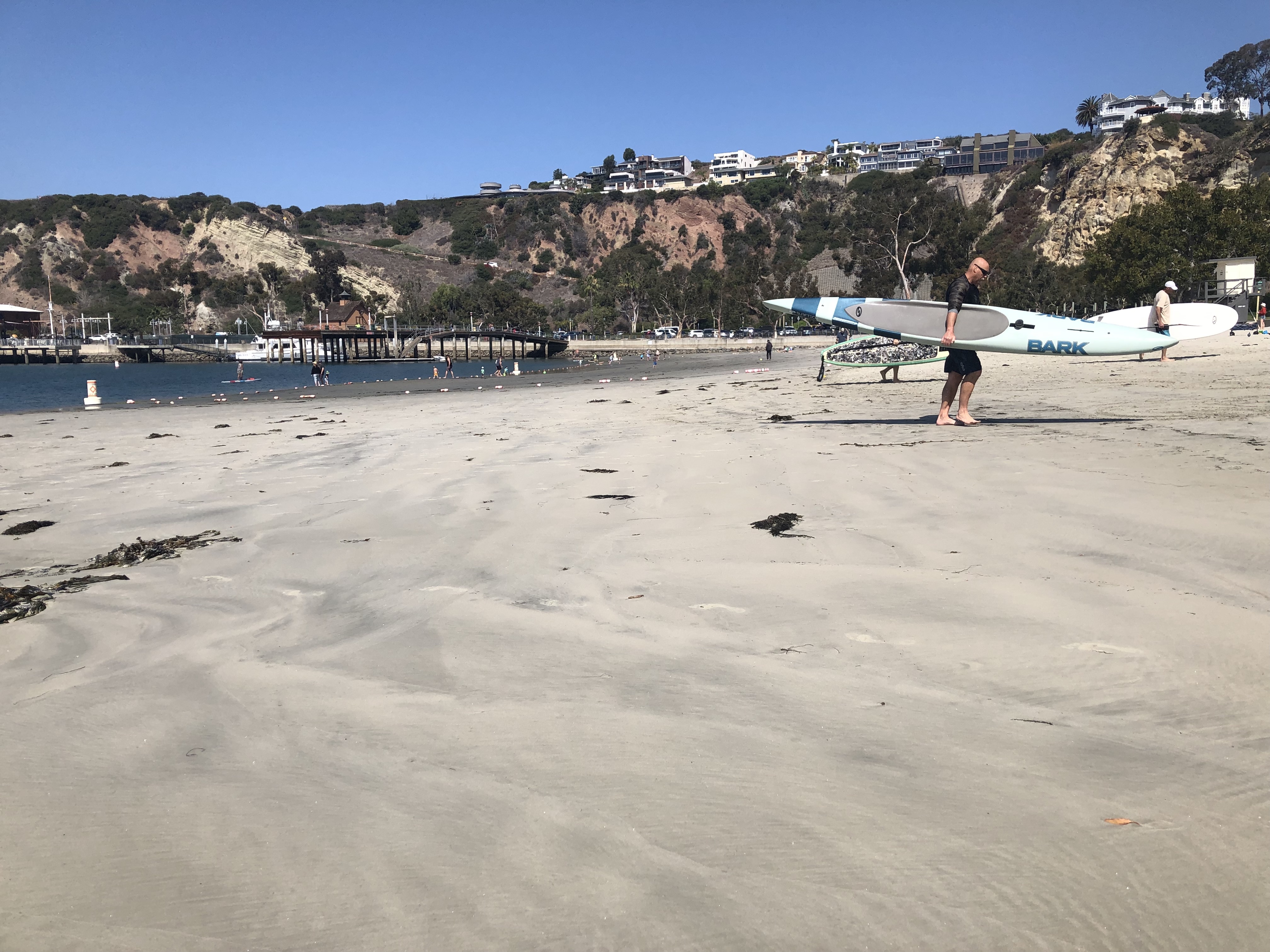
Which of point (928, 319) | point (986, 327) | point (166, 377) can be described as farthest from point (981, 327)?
point (166, 377)

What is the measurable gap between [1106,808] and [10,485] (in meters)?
9.91

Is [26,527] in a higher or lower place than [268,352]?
lower

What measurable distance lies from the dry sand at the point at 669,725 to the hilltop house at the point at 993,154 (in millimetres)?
191950

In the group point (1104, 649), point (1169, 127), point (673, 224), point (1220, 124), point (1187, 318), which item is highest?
point (1220, 124)

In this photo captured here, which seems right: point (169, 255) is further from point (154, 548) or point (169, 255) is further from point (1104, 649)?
point (1104, 649)

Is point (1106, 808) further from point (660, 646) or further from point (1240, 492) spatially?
point (1240, 492)

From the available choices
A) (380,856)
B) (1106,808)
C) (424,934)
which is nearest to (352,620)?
(380,856)

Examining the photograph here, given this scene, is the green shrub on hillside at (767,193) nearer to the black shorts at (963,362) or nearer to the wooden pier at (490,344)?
the wooden pier at (490,344)

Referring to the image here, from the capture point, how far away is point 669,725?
259 centimetres

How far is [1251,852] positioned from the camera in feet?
6.02

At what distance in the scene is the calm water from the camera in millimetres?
42469

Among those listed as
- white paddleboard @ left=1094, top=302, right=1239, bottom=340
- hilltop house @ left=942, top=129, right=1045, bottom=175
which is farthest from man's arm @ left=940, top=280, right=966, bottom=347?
hilltop house @ left=942, top=129, right=1045, bottom=175

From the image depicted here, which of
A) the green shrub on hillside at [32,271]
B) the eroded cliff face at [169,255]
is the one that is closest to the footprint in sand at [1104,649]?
the eroded cliff face at [169,255]

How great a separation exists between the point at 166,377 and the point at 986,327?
7280cm
